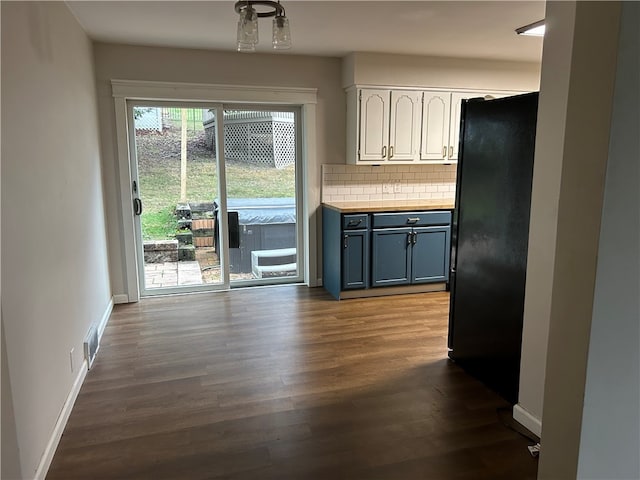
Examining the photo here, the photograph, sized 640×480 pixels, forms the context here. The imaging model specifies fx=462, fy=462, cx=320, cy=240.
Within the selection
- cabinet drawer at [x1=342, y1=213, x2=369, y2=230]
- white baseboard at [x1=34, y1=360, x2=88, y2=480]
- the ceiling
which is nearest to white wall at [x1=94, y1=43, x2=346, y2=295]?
the ceiling

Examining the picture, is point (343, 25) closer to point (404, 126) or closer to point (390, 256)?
point (404, 126)

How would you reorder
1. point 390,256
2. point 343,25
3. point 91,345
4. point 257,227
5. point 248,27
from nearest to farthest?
1. point 248,27
2. point 91,345
3. point 343,25
4. point 390,256
5. point 257,227

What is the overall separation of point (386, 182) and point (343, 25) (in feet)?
6.68

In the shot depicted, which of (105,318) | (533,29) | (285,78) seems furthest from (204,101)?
(533,29)

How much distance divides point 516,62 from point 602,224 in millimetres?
4824

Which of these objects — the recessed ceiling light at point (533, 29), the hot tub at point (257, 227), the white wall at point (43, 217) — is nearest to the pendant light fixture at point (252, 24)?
the white wall at point (43, 217)

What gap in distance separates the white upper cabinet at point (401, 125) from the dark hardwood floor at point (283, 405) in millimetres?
1790

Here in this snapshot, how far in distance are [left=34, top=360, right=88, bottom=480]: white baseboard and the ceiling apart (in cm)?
251

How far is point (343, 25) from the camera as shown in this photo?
3.69 meters

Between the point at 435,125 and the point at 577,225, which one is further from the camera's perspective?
the point at 435,125

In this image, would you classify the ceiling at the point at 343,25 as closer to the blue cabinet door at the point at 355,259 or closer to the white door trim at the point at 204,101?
the white door trim at the point at 204,101

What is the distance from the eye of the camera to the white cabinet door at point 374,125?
189 inches

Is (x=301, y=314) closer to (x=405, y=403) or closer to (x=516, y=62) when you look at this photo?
(x=405, y=403)

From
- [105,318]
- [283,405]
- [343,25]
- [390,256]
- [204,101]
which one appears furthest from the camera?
[390,256]
